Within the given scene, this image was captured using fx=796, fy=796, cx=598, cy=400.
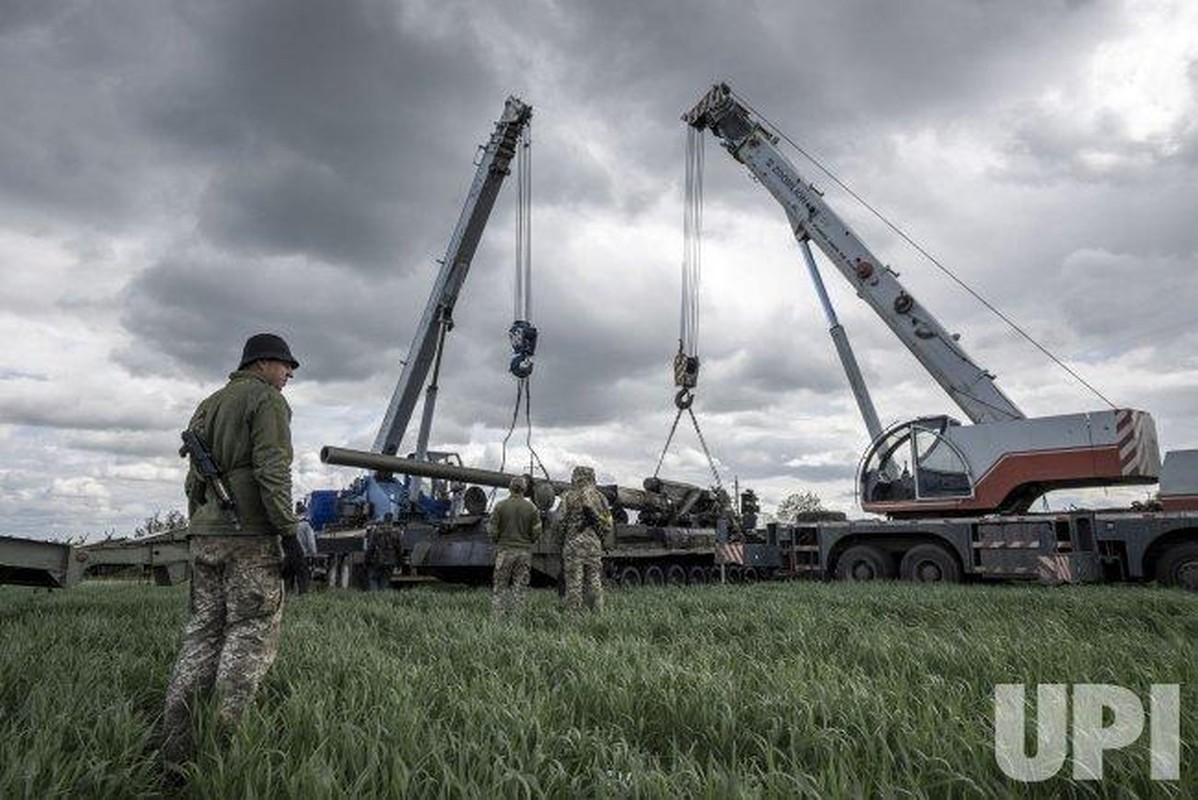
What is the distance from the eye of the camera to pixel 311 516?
17219 millimetres

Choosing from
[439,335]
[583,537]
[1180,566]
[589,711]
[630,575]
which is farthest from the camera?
[439,335]

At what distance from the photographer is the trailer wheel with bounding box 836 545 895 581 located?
13.7 meters

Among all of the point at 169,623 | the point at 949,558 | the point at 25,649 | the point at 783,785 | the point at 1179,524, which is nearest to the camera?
the point at 783,785

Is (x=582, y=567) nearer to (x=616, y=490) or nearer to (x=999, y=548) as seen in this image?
(x=616, y=490)

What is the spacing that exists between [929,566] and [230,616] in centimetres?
1211

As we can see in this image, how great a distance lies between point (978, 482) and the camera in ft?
42.2

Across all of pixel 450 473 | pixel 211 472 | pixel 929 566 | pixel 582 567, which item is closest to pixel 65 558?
pixel 582 567

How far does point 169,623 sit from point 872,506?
10.9m

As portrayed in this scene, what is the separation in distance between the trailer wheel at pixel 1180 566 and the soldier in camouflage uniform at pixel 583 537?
7972 millimetres

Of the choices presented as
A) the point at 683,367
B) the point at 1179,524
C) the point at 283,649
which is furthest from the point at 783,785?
the point at 683,367

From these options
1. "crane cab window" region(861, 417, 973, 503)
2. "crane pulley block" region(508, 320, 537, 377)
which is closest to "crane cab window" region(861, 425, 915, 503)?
"crane cab window" region(861, 417, 973, 503)

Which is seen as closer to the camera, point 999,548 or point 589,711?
point 589,711

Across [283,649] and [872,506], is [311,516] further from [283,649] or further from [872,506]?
[283,649]

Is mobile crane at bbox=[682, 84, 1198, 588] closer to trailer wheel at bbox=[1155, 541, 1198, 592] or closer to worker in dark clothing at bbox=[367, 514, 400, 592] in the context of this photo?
trailer wheel at bbox=[1155, 541, 1198, 592]
